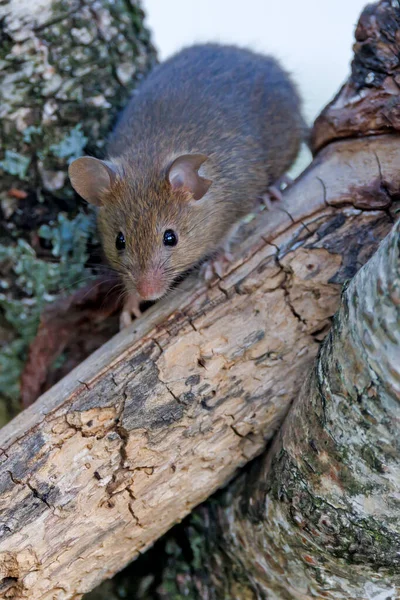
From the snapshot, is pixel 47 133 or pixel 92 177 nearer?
pixel 92 177

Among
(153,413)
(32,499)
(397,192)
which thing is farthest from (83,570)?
(397,192)

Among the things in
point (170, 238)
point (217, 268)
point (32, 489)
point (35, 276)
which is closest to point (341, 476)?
point (217, 268)

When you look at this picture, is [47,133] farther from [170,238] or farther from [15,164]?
[170,238]

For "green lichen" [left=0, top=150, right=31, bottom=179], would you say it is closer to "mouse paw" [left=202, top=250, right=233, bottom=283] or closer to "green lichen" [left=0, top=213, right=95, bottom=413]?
"green lichen" [left=0, top=213, right=95, bottom=413]

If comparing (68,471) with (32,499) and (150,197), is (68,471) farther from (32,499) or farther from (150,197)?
(150,197)

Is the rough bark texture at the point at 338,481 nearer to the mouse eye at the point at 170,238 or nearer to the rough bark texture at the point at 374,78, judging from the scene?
the rough bark texture at the point at 374,78

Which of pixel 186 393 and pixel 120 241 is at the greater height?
pixel 120 241

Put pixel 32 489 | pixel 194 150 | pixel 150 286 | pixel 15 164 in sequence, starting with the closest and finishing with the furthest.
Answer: pixel 32 489
pixel 150 286
pixel 194 150
pixel 15 164
